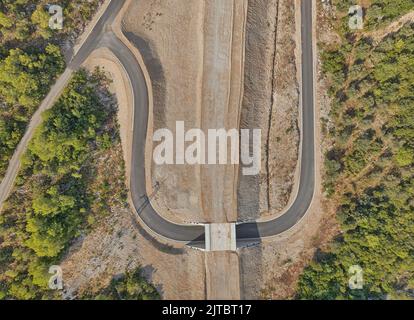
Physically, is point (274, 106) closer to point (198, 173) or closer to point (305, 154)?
point (305, 154)

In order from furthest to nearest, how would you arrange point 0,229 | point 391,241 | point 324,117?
point 324,117, point 391,241, point 0,229

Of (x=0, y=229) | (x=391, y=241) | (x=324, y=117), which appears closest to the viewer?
(x=0, y=229)

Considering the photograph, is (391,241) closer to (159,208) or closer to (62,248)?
(159,208)

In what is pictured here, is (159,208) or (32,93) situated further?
(159,208)

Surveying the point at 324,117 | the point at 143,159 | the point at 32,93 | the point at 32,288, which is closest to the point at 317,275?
the point at 324,117

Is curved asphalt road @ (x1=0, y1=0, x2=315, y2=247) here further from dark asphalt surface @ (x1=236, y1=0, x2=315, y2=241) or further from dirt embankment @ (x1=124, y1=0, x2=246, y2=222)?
dirt embankment @ (x1=124, y1=0, x2=246, y2=222)

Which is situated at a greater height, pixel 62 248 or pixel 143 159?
pixel 143 159

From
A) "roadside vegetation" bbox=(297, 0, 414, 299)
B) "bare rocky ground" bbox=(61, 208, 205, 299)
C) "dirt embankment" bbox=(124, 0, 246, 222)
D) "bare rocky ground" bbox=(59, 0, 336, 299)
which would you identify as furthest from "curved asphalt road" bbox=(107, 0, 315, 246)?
"roadside vegetation" bbox=(297, 0, 414, 299)

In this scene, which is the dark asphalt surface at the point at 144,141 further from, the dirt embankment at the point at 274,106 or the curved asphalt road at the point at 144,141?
the dirt embankment at the point at 274,106
